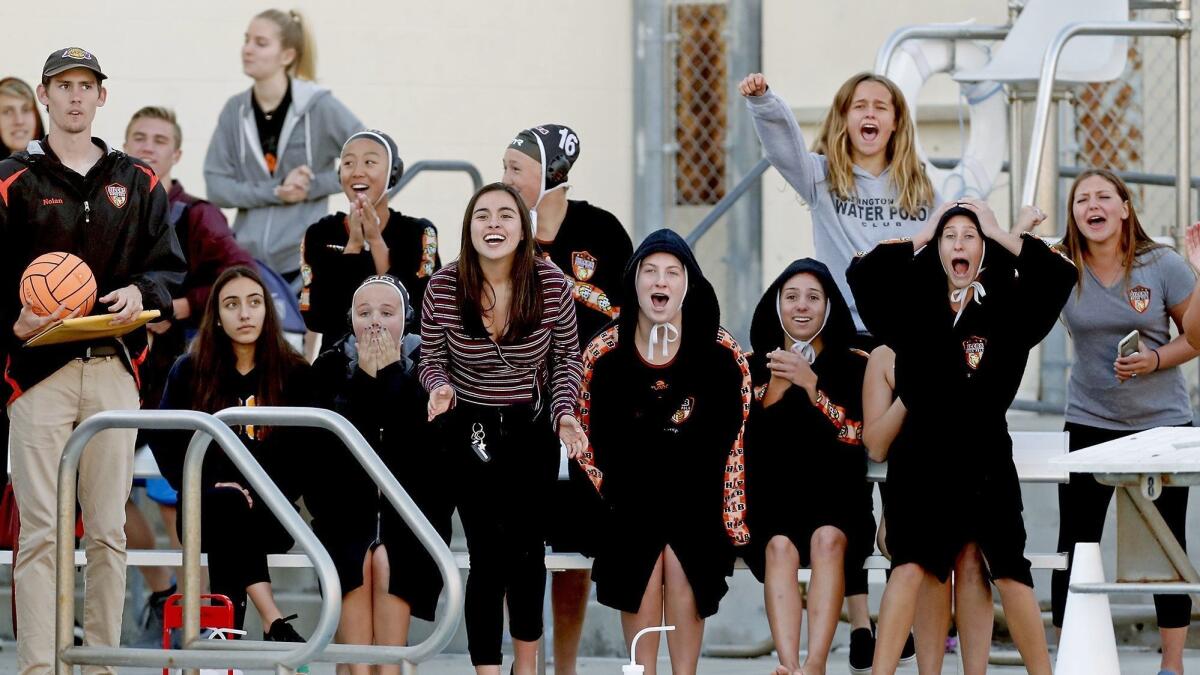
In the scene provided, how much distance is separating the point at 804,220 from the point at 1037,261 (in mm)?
4036

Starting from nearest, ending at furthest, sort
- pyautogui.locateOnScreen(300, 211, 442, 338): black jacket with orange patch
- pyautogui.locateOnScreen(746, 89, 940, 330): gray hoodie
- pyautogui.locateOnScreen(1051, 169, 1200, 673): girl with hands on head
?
pyautogui.locateOnScreen(1051, 169, 1200, 673): girl with hands on head < pyautogui.locateOnScreen(746, 89, 940, 330): gray hoodie < pyautogui.locateOnScreen(300, 211, 442, 338): black jacket with orange patch

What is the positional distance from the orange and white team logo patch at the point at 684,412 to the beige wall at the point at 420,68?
14.3 feet

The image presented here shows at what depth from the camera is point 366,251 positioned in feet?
23.2

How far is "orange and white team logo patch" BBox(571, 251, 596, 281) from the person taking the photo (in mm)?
6926

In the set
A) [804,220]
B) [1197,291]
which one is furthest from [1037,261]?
[804,220]

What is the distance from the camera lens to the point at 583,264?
6934mm

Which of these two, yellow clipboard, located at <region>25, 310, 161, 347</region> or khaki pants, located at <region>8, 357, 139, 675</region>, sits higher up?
yellow clipboard, located at <region>25, 310, 161, 347</region>

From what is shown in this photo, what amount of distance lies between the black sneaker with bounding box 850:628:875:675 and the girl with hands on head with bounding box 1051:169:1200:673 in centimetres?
72

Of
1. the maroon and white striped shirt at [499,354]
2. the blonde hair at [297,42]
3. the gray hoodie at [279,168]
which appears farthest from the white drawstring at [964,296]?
the blonde hair at [297,42]

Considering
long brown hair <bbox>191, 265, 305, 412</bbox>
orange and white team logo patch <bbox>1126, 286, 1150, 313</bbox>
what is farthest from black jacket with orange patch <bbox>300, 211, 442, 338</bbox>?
orange and white team logo patch <bbox>1126, 286, 1150, 313</bbox>

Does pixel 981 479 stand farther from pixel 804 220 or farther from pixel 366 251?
pixel 804 220

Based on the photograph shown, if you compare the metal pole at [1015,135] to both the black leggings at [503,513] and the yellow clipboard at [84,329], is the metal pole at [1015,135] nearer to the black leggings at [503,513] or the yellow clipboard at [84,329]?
the black leggings at [503,513]

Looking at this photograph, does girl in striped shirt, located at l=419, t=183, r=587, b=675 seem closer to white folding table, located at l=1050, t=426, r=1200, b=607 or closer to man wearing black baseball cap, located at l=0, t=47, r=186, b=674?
man wearing black baseball cap, located at l=0, t=47, r=186, b=674

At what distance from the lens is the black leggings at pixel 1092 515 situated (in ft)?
21.6
